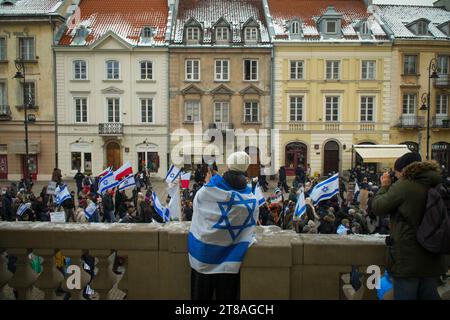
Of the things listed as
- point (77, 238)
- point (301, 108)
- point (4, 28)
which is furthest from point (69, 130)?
point (77, 238)

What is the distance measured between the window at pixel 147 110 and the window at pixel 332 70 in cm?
1301

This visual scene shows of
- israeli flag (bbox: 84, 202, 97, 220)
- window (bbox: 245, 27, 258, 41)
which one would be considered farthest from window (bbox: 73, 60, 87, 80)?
israeli flag (bbox: 84, 202, 97, 220)

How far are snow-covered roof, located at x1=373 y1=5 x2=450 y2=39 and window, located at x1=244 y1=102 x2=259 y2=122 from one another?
11223 mm

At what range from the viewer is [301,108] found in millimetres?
33219

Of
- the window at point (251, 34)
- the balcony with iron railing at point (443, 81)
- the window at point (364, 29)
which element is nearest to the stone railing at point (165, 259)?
the window at point (251, 34)

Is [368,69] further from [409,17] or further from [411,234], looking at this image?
[411,234]

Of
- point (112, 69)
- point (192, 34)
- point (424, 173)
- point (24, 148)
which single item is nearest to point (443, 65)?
point (192, 34)

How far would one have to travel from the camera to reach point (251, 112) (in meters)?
33.3

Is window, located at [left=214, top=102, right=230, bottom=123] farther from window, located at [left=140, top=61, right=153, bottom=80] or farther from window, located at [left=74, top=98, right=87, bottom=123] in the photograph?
window, located at [left=74, top=98, right=87, bottom=123]

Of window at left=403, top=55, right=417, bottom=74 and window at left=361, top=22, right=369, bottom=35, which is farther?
window at left=361, top=22, right=369, bottom=35

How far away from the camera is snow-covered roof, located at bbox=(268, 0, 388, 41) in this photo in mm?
32812

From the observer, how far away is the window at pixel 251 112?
109 feet

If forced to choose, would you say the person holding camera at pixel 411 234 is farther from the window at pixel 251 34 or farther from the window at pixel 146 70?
the window at pixel 146 70

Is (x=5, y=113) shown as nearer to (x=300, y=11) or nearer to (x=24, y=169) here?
(x=24, y=169)
